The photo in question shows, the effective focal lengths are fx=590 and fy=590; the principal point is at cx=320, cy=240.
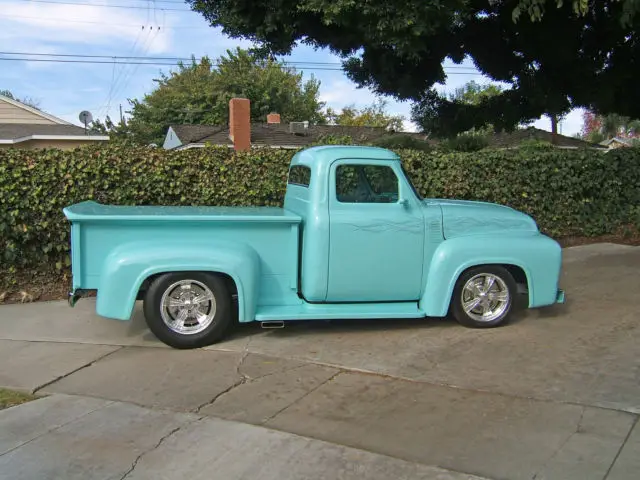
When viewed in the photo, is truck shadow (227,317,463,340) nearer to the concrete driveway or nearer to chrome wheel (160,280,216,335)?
the concrete driveway

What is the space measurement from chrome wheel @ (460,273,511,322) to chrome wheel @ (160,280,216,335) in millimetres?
2601

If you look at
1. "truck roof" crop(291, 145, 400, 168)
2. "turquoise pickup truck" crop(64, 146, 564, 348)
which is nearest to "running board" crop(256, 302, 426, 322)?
"turquoise pickup truck" crop(64, 146, 564, 348)

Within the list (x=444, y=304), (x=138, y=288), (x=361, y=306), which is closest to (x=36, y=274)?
(x=138, y=288)

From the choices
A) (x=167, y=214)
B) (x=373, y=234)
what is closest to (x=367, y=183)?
(x=373, y=234)

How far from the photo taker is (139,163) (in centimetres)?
794

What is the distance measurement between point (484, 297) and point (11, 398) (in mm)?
4484

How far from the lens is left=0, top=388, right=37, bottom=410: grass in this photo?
446 centimetres

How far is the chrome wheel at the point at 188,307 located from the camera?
5543 mm

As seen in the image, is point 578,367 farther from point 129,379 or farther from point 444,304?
point 129,379

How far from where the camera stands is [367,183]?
6.08m

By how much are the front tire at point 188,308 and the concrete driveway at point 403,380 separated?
162mm

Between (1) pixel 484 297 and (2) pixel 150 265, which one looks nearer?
(2) pixel 150 265

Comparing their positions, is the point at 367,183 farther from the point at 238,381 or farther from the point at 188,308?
the point at 238,381

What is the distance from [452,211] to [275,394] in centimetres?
275
